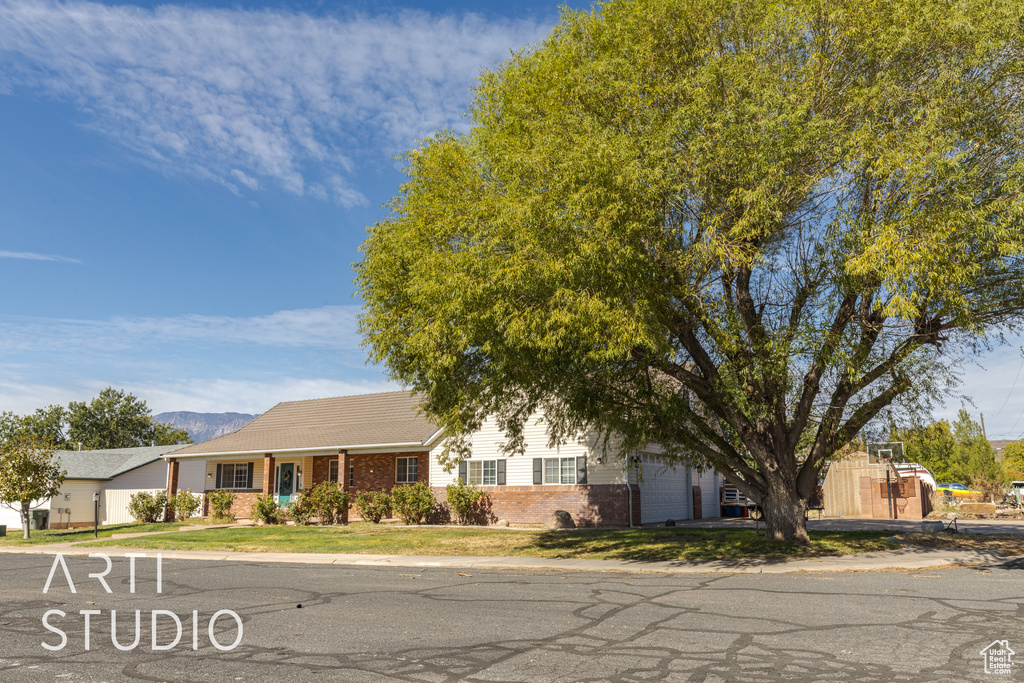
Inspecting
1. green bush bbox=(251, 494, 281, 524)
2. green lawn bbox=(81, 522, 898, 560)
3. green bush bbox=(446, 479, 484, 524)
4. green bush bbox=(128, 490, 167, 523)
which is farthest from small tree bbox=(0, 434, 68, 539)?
green bush bbox=(446, 479, 484, 524)

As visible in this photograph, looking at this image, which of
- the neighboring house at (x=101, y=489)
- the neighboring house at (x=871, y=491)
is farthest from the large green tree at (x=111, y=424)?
the neighboring house at (x=871, y=491)

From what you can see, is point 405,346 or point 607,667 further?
point 405,346

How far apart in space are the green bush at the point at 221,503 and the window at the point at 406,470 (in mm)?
8678

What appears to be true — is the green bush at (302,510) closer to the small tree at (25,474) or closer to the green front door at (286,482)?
the green front door at (286,482)

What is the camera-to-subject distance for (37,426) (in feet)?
238

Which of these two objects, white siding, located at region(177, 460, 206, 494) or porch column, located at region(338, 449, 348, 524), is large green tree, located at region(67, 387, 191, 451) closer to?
white siding, located at region(177, 460, 206, 494)

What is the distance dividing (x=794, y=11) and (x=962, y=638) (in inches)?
472

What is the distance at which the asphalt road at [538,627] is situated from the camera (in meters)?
6.43

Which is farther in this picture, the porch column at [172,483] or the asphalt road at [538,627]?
the porch column at [172,483]

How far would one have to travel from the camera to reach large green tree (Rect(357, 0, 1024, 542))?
12742 millimetres

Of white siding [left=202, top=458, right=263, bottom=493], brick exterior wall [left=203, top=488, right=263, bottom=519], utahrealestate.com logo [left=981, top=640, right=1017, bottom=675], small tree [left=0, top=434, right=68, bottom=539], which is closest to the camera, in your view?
utahrealestate.com logo [left=981, top=640, right=1017, bottom=675]

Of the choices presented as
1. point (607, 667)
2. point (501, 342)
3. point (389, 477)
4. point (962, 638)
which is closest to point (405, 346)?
point (501, 342)

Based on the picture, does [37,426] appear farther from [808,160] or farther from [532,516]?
[808,160]

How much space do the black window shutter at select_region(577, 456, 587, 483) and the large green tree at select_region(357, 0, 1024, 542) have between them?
431 inches
